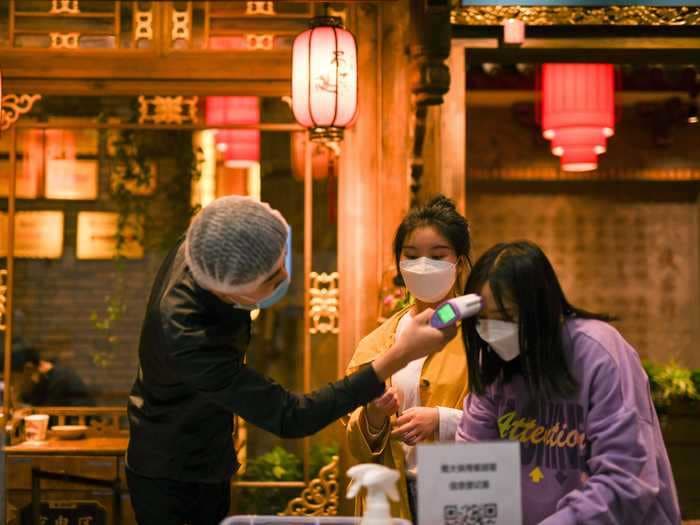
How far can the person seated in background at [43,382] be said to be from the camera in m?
6.38

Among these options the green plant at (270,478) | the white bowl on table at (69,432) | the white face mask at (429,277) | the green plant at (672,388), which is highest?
the white face mask at (429,277)

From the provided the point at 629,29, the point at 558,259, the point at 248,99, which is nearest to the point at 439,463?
the point at 629,29

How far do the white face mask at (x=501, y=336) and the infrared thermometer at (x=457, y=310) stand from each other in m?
0.07

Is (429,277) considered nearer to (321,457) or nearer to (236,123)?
(321,457)

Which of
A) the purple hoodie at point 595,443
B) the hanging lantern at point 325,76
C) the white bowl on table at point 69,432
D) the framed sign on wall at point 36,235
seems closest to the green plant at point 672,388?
the hanging lantern at point 325,76

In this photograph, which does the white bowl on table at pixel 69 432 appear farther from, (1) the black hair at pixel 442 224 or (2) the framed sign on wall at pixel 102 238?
(1) the black hair at pixel 442 224

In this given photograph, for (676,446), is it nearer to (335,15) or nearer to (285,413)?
(335,15)

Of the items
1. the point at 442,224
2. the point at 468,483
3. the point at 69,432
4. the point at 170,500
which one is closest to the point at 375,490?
the point at 468,483

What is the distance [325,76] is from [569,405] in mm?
3408

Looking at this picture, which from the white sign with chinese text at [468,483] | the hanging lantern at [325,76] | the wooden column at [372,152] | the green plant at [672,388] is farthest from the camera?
the green plant at [672,388]

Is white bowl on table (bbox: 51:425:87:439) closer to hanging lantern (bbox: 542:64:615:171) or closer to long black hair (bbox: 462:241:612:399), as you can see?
hanging lantern (bbox: 542:64:615:171)

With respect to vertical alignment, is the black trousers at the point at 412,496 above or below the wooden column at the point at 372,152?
below

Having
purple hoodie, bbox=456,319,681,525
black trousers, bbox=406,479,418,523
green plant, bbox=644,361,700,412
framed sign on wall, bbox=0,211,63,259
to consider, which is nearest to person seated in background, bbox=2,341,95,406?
framed sign on wall, bbox=0,211,63,259

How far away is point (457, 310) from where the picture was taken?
2.42 m
